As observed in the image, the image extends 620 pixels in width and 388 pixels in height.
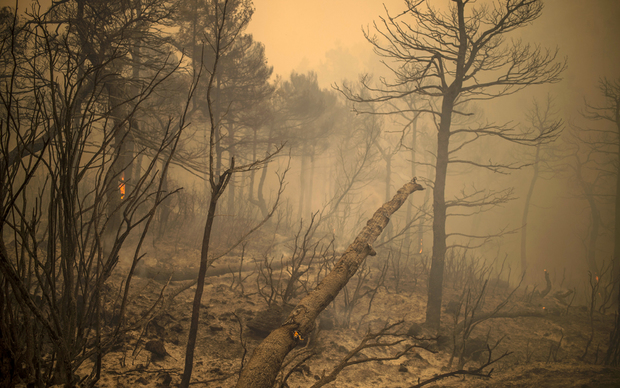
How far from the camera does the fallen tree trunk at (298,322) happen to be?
1.62 meters

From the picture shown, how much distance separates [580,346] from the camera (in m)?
4.67

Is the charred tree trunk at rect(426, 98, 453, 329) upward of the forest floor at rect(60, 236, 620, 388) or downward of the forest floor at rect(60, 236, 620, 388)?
upward

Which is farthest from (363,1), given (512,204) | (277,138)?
(277,138)

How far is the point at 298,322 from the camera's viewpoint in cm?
204

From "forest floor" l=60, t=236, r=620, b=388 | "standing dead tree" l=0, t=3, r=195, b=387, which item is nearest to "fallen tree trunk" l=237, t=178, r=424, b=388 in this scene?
"forest floor" l=60, t=236, r=620, b=388

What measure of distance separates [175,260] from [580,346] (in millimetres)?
7670

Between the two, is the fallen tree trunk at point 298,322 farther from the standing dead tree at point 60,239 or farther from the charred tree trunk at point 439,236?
the charred tree trunk at point 439,236

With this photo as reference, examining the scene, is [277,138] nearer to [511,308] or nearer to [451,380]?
[511,308]

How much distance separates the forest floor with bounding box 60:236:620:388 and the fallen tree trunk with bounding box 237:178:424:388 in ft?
0.52

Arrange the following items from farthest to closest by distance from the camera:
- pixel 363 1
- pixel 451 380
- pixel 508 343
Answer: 1. pixel 363 1
2. pixel 508 343
3. pixel 451 380

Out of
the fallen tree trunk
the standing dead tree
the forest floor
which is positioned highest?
the standing dead tree

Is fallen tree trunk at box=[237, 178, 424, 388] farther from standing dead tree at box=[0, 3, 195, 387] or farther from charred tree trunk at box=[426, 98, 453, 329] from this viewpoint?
charred tree trunk at box=[426, 98, 453, 329]

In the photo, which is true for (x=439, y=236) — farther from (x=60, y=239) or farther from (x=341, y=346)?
(x=60, y=239)

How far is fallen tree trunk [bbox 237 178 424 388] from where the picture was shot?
5.30ft
